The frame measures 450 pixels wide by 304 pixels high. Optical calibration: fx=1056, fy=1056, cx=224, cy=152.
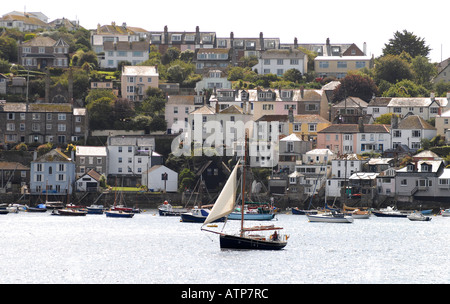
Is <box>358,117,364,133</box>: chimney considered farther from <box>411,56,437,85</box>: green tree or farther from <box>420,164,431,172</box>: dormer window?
<box>411,56,437,85</box>: green tree

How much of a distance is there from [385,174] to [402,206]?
3.99m

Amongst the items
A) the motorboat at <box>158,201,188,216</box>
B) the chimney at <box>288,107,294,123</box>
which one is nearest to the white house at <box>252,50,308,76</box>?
the chimney at <box>288,107,294,123</box>

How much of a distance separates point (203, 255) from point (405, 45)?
342 ft

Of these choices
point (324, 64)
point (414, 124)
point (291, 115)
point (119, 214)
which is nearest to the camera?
point (119, 214)

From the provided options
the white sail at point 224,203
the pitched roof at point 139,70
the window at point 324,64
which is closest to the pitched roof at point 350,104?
Result: the window at point 324,64

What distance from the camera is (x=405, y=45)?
16650 cm

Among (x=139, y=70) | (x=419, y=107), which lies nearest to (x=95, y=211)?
(x=139, y=70)

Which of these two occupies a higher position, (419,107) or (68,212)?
(419,107)

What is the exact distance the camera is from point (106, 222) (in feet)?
335

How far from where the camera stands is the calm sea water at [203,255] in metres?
60.5

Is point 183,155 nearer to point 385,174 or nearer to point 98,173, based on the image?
point 98,173

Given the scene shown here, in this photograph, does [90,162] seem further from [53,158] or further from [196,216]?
[196,216]

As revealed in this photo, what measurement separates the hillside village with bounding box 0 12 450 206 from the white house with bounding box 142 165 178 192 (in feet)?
0.42
